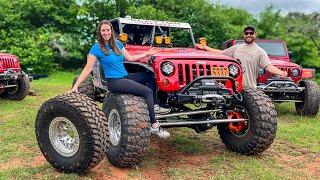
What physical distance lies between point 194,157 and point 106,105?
131 centimetres

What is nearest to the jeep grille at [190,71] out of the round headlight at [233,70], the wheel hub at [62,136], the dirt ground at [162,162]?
the round headlight at [233,70]

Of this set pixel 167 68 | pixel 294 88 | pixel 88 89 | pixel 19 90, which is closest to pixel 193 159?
pixel 167 68

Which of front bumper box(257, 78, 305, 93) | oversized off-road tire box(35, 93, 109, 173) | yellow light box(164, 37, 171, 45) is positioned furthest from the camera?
front bumper box(257, 78, 305, 93)

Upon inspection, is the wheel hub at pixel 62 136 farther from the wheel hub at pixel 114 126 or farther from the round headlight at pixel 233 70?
the round headlight at pixel 233 70

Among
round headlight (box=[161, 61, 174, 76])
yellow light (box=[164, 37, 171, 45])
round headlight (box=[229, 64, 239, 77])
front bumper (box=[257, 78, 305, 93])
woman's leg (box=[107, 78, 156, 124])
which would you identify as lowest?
front bumper (box=[257, 78, 305, 93])

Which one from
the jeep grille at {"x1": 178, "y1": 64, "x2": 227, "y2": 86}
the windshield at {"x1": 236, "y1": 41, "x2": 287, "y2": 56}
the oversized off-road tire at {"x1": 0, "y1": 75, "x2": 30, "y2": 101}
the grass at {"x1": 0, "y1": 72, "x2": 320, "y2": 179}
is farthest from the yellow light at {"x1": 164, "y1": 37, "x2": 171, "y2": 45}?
the oversized off-road tire at {"x1": 0, "y1": 75, "x2": 30, "y2": 101}

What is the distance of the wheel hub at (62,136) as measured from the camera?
13.5 feet

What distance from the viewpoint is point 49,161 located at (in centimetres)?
418

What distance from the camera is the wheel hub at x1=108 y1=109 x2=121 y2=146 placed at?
4441 mm

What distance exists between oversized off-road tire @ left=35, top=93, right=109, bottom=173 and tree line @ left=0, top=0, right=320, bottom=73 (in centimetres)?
1374

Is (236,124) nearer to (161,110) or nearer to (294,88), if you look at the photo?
(161,110)

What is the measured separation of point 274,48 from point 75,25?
13889 mm

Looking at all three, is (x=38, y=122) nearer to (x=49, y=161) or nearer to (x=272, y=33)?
(x=49, y=161)

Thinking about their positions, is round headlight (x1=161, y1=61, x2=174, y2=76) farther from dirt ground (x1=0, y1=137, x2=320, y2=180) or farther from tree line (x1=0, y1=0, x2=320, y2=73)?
tree line (x1=0, y1=0, x2=320, y2=73)
